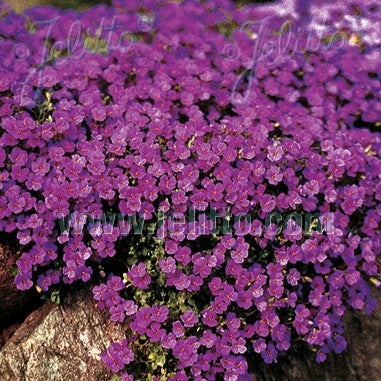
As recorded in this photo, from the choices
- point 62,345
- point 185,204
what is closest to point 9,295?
point 62,345

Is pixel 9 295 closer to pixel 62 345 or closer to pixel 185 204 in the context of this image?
pixel 62 345

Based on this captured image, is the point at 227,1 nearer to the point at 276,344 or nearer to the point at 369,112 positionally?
the point at 369,112

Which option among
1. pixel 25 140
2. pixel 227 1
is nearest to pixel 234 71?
pixel 227 1

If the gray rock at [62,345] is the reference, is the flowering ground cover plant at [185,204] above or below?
above

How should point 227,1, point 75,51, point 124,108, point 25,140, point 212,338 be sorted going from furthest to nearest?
point 227,1 → point 75,51 → point 124,108 → point 25,140 → point 212,338
